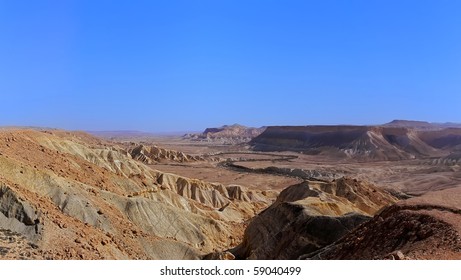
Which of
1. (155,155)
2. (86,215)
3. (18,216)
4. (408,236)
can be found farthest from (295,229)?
(155,155)

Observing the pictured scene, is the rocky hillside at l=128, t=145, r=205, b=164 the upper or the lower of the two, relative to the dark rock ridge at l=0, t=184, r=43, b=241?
lower

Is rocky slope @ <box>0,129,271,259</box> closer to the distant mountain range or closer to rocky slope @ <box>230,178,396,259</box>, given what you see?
rocky slope @ <box>230,178,396,259</box>

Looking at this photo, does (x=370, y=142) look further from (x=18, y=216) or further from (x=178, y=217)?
(x=18, y=216)

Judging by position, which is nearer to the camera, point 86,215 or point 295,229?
point 86,215

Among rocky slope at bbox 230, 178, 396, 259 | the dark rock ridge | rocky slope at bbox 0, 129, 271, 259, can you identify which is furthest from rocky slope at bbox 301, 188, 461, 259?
the dark rock ridge

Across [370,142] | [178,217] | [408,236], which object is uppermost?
[370,142]

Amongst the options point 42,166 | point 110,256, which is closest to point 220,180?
point 42,166

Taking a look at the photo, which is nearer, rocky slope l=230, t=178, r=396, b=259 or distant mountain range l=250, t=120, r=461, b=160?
rocky slope l=230, t=178, r=396, b=259
